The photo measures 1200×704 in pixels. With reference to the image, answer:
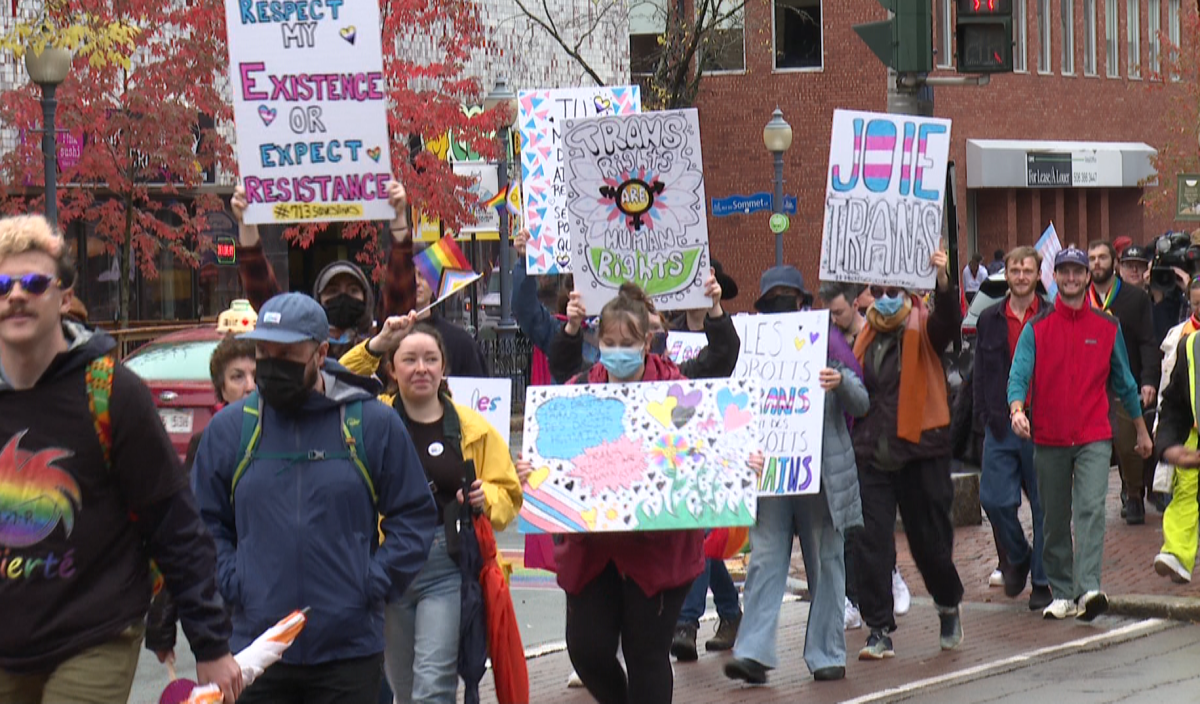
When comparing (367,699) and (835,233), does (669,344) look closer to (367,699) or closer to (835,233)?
(835,233)

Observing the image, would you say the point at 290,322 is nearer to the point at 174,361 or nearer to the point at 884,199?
the point at 884,199

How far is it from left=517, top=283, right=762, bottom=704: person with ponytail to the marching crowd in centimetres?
1

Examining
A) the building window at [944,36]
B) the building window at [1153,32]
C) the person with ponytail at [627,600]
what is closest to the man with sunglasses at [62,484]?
the person with ponytail at [627,600]

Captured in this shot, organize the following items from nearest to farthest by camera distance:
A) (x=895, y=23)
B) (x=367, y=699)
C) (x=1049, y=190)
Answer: (x=367, y=699) < (x=895, y=23) < (x=1049, y=190)

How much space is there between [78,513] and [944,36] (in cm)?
3933

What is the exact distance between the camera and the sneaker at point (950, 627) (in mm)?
9727

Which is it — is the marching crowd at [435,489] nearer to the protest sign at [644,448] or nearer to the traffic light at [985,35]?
the protest sign at [644,448]

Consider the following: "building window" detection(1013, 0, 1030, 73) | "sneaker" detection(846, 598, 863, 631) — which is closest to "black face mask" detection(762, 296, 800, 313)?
"sneaker" detection(846, 598, 863, 631)

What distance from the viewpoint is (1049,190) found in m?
46.7

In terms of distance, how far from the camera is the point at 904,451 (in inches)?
375

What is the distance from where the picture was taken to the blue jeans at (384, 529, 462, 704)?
6.70 m

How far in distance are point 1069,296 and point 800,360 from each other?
2.18m

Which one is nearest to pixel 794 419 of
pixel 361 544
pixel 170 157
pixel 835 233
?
pixel 835 233

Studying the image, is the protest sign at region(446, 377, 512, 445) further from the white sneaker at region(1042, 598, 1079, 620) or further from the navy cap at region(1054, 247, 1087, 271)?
the white sneaker at region(1042, 598, 1079, 620)
